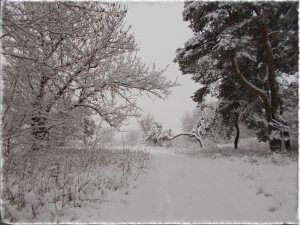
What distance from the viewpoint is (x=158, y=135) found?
21.0 metres

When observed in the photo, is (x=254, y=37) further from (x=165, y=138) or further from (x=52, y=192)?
(x=165, y=138)

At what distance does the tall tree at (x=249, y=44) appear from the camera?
5.59m

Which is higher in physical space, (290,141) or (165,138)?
(290,141)

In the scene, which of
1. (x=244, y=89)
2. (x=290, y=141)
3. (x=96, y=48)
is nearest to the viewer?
(x=96, y=48)

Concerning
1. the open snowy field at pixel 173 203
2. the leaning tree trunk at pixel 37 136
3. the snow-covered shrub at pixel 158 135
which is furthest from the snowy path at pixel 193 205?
the snow-covered shrub at pixel 158 135

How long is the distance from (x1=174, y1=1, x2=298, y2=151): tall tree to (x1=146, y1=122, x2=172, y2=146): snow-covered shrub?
1345 cm

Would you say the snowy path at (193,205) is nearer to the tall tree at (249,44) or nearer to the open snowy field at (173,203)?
the open snowy field at (173,203)

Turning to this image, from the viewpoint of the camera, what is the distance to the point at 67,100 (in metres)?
4.48

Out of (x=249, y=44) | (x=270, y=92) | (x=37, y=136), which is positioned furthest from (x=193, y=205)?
(x=249, y=44)

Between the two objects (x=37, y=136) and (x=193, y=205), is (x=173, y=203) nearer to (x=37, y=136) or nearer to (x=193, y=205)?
(x=193, y=205)

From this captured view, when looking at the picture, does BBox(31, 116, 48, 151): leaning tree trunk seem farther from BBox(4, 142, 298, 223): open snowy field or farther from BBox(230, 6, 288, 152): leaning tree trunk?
BBox(230, 6, 288, 152): leaning tree trunk

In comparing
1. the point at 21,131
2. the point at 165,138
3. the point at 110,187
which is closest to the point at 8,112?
the point at 21,131

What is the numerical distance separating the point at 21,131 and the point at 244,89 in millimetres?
9680

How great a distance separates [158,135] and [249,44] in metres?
16.6
